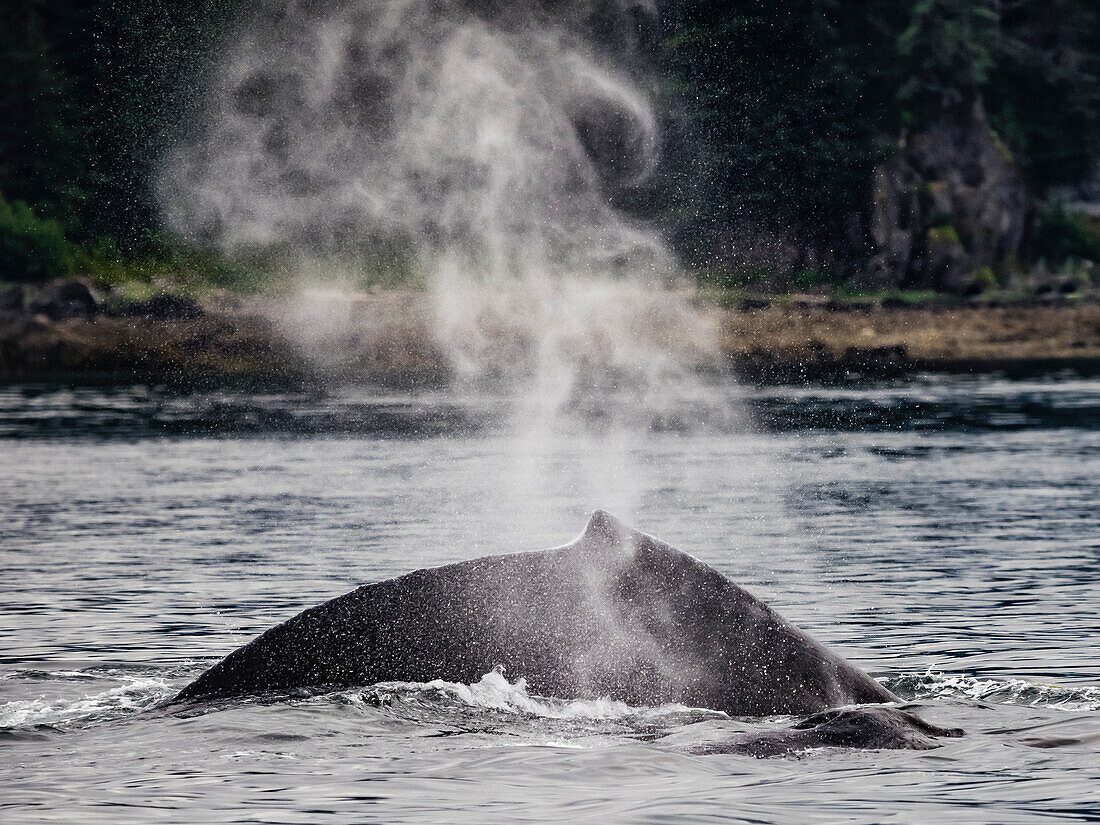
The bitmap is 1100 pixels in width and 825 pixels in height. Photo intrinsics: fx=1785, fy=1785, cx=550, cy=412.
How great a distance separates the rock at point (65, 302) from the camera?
205ft

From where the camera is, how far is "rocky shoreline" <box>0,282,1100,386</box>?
59.9m

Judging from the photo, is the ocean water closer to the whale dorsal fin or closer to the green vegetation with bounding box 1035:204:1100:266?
the whale dorsal fin

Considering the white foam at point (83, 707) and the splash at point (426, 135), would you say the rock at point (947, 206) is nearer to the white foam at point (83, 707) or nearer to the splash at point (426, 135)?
the splash at point (426, 135)

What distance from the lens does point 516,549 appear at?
20312 mm

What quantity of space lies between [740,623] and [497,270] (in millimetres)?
48203

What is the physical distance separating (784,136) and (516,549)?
48736mm

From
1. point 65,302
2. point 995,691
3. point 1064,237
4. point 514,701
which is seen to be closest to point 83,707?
point 514,701

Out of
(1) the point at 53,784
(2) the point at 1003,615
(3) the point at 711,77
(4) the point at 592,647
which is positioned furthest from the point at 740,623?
(3) the point at 711,77

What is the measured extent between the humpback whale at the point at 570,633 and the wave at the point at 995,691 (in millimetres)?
2518

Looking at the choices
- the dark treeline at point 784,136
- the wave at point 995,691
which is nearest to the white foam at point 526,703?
the wave at point 995,691

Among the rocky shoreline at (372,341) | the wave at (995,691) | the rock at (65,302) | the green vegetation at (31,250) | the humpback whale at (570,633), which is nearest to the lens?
the humpback whale at (570,633)

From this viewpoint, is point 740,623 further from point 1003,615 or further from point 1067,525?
point 1067,525

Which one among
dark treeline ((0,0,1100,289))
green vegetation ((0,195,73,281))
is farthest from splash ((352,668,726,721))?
green vegetation ((0,195,73,281))

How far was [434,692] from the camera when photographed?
29.5 feet
